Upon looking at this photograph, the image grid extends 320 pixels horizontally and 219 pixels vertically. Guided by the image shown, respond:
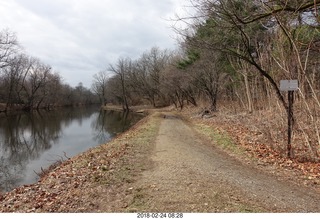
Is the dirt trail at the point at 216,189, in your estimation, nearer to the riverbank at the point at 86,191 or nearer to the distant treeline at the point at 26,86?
the riverbank at the point at 86,191

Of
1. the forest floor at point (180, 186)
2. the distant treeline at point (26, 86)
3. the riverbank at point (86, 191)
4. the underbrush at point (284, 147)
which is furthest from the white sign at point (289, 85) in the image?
the distant treeline at point (26, 86)

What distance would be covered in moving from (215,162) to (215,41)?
3820 mm

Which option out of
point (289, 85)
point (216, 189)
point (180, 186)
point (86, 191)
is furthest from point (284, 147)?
point (86, 191)

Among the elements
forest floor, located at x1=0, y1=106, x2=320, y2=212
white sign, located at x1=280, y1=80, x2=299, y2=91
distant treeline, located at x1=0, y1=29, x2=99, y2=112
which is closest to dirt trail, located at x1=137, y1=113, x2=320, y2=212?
forest floor, located at x1=0, y1=106, x2=320, y2=212

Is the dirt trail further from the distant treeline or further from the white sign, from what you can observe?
the distant treeline

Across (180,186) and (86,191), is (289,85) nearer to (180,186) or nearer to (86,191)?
(180,186)

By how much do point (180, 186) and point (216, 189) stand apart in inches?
30.0

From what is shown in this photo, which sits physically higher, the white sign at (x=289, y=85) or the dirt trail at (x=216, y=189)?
the white sign at (x=289, y=85)

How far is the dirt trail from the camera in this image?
489 centimetres

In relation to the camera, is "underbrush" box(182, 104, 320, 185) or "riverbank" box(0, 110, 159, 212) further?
"underbrush" box(182, 104, 320, 185)

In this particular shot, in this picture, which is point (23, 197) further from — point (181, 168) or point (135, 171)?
point (181, 168)

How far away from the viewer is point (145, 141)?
12711 millimetres

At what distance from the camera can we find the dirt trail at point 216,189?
489 cm

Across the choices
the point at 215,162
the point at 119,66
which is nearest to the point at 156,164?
the point at 215,162
